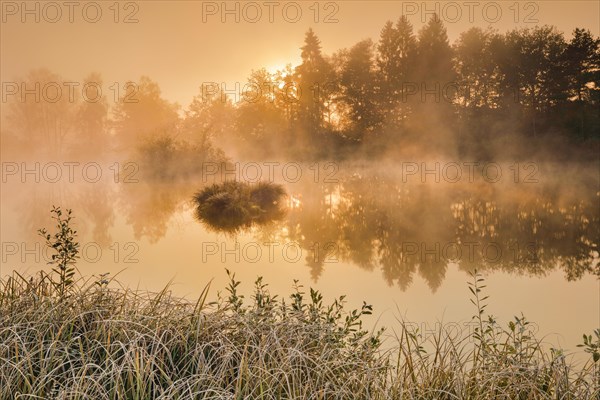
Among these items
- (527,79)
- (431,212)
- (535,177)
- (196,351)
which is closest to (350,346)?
(196,351)

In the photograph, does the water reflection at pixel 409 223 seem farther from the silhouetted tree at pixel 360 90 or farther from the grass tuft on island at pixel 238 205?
the silhouetted tree at pixel 360 90

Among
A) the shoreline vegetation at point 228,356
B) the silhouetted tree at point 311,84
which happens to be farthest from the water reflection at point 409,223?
the silhouetted tree at point 311,84

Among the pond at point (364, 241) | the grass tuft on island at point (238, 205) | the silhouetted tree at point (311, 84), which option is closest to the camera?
the pond at point (364, 241)

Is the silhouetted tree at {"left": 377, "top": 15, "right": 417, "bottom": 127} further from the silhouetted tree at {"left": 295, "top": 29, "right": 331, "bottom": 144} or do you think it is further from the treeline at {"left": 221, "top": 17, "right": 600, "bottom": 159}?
the silhouetted tree at {"left": 295, "top": 29, "right": 331, "bottom": 144}

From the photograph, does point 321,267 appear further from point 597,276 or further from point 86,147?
point 86,147

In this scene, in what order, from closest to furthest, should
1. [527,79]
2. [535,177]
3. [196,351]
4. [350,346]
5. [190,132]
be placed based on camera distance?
[196,351], [350,346], [535,177], [527,79], [190,132]

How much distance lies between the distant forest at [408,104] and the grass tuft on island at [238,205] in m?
10.2

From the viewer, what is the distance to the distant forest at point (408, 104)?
24516mm

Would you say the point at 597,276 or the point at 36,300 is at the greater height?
the point at 36,300

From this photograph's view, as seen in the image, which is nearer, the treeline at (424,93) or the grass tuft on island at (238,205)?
the grass tuft on island at (238,205)

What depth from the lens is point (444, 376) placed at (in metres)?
2.94

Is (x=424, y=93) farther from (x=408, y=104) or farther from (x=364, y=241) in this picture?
(x=364, y=241)

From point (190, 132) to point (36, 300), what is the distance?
28.7 meters

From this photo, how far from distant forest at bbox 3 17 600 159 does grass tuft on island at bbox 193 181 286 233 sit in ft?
33.3
